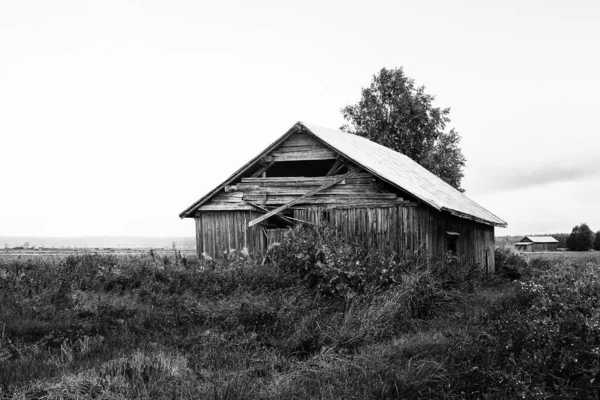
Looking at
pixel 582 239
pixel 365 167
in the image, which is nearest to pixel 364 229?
pixel 365 167

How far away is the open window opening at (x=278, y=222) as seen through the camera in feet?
58.0

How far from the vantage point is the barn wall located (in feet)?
51.7

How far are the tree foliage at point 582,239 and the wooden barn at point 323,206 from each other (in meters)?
66.5

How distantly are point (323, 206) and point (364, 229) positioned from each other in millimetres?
1578

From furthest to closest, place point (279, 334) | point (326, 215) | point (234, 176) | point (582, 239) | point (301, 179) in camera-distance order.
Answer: point (582, 239), point (234, 176), point (301, 179), point (326, 215), point (279, 334)

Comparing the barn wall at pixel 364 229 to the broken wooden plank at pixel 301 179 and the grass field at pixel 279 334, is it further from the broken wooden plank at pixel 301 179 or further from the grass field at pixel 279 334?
the grass field at pixel 279 334

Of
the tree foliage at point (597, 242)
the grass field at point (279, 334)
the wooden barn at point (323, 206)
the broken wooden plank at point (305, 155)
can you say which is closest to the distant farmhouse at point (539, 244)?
the tree foliage at point (597, 242)

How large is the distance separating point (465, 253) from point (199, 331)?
46.2 ft

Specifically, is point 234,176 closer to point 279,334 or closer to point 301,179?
point 301,179

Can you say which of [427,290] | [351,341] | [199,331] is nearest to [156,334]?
[199,331]

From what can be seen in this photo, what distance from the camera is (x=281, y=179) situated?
58.3 ft

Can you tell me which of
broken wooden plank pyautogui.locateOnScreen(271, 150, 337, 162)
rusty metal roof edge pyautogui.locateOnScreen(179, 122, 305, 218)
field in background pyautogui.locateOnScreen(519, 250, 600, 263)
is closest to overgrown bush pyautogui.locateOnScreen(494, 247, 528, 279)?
field in background pyautogui.locateOnScreen(519, 250, 600, 263)

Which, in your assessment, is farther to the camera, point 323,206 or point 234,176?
point 234,176

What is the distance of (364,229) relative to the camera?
53.2 ft
